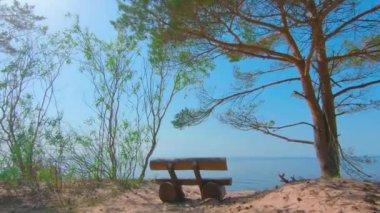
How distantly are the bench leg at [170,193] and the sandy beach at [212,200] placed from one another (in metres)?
0.13

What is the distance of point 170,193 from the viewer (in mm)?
6480

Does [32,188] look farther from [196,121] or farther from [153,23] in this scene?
[153,23]

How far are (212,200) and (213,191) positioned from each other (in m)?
0.16

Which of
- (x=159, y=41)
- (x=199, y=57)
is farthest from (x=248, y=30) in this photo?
(x=159, y=41)

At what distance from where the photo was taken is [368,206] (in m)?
3.88

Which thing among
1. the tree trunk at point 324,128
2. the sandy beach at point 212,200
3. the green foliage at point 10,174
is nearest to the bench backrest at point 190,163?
the sandy beach at point 212,200

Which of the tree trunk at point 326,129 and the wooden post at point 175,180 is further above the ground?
the tree trunk at point 326,129

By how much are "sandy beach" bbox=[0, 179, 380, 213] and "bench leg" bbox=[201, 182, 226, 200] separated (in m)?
0.11

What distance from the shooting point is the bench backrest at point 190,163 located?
6.08 m

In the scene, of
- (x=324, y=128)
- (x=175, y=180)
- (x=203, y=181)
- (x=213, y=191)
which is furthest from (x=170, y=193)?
(x=324, y=128)

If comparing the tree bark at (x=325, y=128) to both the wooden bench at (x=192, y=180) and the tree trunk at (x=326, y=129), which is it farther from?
the wooden bench at (x=192, y=180)

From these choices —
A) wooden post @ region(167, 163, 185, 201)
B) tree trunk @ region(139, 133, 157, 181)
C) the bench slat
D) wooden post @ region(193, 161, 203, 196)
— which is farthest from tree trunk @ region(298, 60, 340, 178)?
tree trunk @ region(139, 133, 157, 181)

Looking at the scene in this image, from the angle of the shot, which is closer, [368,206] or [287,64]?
[368,206]

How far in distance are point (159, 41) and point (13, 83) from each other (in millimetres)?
4465
